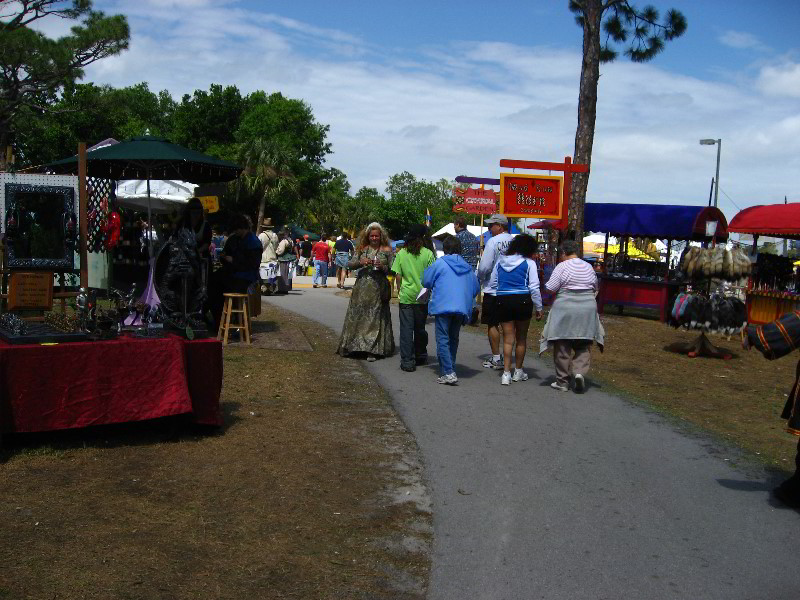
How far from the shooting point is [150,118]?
96375mm

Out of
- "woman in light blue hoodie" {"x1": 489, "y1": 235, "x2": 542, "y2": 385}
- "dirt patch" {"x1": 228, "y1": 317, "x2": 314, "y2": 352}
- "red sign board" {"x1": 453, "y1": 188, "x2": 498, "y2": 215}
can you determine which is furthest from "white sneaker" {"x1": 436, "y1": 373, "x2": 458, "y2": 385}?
"red sign board" {"x1": 453, "y1": 188, "x2": 498, "y2": 215}

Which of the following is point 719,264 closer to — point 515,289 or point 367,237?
point 515,289

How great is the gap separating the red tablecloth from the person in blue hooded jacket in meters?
3.51

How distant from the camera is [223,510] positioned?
5.54 meters

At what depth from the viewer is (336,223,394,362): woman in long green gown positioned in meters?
11.8

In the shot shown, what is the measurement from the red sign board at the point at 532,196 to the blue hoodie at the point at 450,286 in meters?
7.46

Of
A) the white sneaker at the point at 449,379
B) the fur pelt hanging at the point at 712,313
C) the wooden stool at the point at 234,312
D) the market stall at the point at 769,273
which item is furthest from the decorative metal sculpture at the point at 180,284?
the market stall at the point at 769,273

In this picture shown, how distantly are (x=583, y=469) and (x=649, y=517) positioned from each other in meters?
1.15

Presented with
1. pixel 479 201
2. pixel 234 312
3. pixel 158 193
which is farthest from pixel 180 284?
pixel 479 201

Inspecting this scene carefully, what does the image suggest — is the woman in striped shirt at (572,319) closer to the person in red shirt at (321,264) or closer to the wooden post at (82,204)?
the wooden post at (82,204)

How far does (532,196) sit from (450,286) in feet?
27.5

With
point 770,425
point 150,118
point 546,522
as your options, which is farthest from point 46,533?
point 150,118

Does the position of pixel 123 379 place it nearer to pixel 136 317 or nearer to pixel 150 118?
pixel 136 317

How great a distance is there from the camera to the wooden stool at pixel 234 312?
40.4ft
